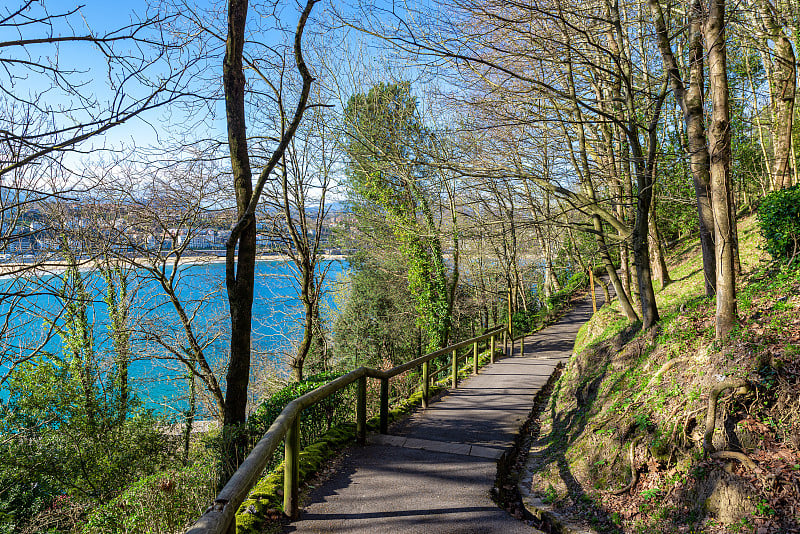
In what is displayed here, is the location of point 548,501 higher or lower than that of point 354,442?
lower

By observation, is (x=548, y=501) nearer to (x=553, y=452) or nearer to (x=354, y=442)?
(x=553, y=452)

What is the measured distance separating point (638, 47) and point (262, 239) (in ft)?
37.2

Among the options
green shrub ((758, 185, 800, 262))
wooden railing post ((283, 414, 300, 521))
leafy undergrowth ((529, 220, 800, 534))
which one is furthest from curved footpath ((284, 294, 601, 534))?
green shrub ((758, 185, 800, 262))

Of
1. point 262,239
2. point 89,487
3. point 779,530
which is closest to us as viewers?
point 779,530

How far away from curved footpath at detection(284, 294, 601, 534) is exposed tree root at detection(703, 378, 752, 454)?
158cm

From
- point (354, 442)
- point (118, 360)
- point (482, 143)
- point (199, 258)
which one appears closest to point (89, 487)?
point (118, 360)

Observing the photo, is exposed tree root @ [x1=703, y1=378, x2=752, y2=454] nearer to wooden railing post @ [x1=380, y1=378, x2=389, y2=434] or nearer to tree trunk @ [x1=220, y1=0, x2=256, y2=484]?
wooden railing post @ [x1=380, y1=378, x2=389, y2=434]

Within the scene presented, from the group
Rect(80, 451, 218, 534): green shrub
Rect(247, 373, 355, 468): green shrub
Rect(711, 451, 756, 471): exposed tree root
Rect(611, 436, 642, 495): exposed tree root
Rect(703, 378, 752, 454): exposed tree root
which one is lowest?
Rect(80, 451, 218, 534): green shrub

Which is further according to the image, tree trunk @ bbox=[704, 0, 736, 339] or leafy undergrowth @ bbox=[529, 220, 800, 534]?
tree trunk @ bbox=[704, 0, 736, 339]

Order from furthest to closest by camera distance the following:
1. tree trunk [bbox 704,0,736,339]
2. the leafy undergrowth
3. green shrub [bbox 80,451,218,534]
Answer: green shrub [bbox 80,451,218,534] < tree trunk [bbox 704,0,736,339] < the leafy undergrowth

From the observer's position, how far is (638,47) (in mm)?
10258

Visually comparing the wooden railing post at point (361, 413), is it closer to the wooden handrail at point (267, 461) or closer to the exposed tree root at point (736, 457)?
the wooden handrail at point (267, 461)

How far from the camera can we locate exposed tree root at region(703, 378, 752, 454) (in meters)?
3.74

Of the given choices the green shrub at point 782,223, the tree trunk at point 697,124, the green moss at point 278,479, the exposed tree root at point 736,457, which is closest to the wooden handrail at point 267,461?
the green moss at point 278,479
